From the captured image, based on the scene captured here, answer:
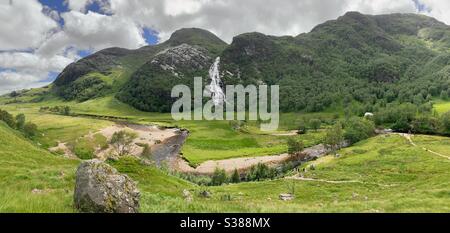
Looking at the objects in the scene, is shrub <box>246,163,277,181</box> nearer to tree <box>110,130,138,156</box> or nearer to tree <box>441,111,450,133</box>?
tree <box>110,130,138,156</box>

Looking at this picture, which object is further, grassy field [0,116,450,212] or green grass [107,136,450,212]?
green grass [107,136,450,212]

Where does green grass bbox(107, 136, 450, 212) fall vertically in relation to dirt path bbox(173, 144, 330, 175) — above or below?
above

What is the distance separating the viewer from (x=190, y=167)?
147m

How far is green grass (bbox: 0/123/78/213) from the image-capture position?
12.4m

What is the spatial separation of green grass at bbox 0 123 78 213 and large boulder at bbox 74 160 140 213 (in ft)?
2.17

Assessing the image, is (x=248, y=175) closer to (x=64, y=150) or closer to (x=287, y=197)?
(x=287, y=197)

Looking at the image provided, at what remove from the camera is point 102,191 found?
1612 cm

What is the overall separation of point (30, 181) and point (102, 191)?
18367mm

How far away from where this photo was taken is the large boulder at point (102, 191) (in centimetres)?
1569

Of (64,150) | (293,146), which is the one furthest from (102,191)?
(64,150)

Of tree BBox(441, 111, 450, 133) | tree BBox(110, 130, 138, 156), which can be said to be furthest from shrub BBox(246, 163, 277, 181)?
tree BBox(441, 111, 450, 133)

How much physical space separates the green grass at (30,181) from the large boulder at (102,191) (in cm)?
66

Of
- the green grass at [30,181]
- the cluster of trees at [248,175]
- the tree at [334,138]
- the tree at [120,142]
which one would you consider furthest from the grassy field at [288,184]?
the tree at [120,142]
